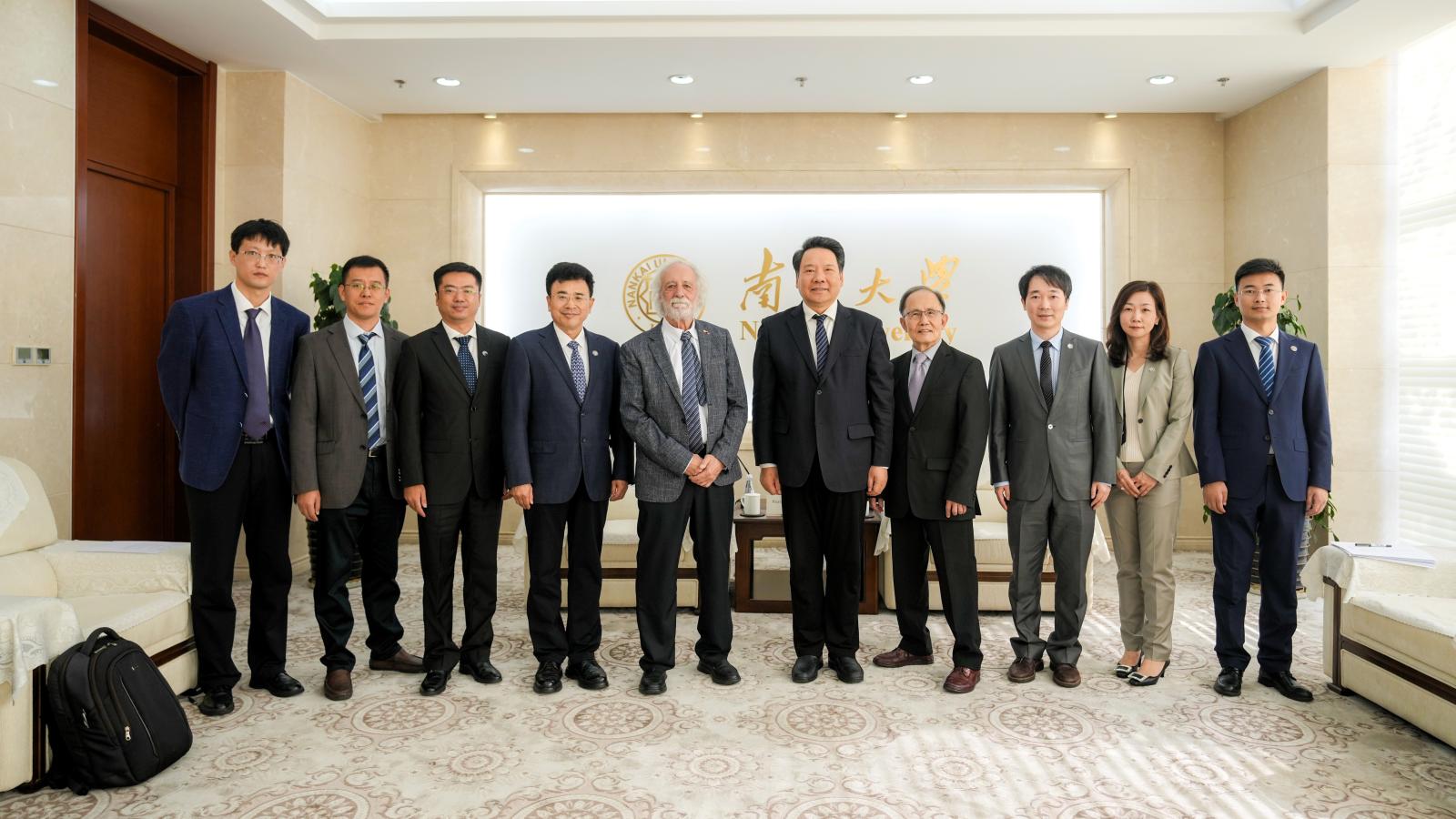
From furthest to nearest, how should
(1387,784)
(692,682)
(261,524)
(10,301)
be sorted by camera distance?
(10,301) < (692,682) < (261,524) < (1387,784)

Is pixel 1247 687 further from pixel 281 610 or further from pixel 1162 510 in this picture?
pixel 281 610

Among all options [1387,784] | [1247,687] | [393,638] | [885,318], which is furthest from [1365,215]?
[393,638]

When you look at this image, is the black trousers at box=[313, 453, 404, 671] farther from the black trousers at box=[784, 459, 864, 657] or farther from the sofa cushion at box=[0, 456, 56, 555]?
the black trousers at box=[784, 459, 864, 657]

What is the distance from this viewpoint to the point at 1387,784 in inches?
99.0

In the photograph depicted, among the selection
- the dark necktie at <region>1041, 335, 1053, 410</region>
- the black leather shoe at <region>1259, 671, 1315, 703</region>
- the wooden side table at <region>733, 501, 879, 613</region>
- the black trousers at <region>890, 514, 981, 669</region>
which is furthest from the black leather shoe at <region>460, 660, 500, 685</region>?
the black leather shoe at <region>1259, 671, 1315, 703</region>

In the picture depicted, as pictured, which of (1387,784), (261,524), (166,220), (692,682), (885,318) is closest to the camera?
(1387,784)

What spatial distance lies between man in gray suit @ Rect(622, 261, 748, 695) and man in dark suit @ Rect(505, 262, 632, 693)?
0.45ft

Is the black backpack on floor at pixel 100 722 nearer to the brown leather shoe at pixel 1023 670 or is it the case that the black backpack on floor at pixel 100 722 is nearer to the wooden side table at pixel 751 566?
the wooden side table at pixel 751 566

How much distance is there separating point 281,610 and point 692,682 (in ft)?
5.30

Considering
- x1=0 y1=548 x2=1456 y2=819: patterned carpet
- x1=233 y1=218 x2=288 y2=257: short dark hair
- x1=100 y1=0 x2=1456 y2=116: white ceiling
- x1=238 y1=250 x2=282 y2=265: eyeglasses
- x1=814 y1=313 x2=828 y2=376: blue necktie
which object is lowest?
x1=0 y1=548 x2=1456 y2=819: patterned carpet

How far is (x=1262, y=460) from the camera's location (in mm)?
3186

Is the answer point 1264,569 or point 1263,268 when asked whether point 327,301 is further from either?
point 1264,569

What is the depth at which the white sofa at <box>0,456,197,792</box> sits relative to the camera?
115 inches

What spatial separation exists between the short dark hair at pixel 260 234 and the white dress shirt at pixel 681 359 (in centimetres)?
144
